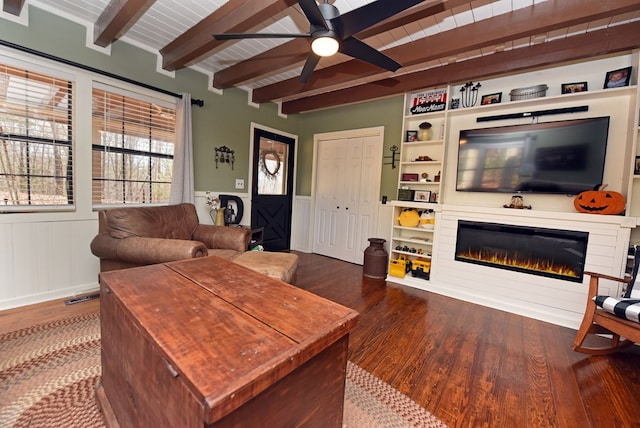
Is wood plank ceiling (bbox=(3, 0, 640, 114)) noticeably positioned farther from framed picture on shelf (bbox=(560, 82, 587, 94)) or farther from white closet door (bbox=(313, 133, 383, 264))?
white closet door (bbox=(313, 133, 383, 264))

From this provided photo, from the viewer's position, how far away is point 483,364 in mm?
1854

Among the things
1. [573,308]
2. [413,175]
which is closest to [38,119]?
[413,175]

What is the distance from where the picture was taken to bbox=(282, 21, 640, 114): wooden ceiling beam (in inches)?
89.0

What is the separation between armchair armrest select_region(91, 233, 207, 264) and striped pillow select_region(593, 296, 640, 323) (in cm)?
297

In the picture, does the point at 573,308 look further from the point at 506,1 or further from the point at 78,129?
the point at 78,129

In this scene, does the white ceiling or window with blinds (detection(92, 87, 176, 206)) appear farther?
window with blinds (detection(92, 87, 176, 206))

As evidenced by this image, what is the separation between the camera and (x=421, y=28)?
94.4 inches

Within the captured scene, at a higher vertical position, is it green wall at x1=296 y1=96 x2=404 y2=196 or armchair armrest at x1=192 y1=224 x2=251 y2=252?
green wall at x1=296 y1=96 x2=404 y2=196

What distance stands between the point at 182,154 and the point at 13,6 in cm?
159

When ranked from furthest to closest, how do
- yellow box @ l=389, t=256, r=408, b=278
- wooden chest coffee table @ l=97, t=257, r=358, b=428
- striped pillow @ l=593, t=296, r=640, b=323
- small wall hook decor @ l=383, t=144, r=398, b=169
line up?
1. small wall hook decor @ l=383, t=144, r=398, b=169
2. yellow box @ l=389, t=256, r=408, b=278
3. striped pillow @ l=593, t=296, r=640, b=323
4. wooden chest coffee table @ l=97, t=257, r=358, b=428

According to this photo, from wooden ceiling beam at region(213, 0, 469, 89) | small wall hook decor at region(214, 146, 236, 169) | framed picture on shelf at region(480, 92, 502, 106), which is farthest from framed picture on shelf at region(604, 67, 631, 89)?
small wall hook decor at region(214, 146, 236, 169)

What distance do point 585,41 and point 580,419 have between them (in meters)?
2.89

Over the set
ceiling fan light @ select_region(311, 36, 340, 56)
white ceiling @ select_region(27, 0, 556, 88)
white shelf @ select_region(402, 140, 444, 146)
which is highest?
white ceiling @ select_region(27, 0, 556, 88)

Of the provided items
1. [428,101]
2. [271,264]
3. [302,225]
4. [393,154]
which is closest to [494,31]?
[428,101]
